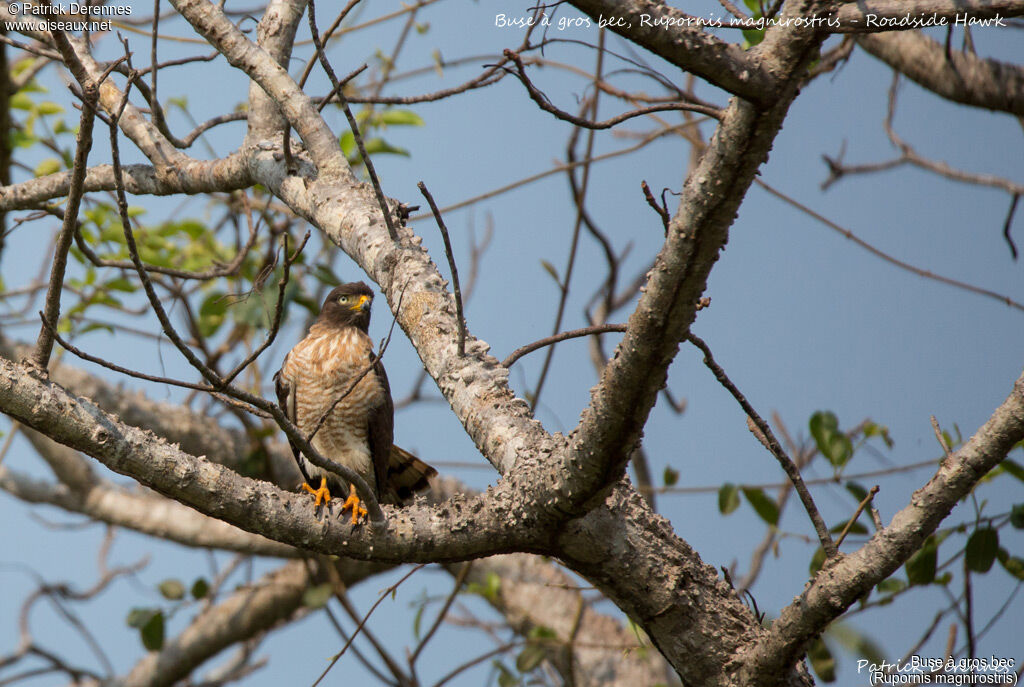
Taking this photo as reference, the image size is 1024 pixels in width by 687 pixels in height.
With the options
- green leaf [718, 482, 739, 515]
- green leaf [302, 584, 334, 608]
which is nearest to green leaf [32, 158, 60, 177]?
green leaf [302, 584, 334, 608]

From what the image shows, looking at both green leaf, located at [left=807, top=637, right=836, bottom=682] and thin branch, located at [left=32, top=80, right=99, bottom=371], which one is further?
green leaf, located at [left=807, top=637, right=836, bottom=682]

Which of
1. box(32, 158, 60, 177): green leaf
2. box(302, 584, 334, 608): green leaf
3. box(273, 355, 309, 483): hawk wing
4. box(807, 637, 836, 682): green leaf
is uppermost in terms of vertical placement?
box(32, 158, 60, 177): green leaf

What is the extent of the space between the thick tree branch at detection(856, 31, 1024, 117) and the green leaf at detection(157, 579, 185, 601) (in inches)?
189

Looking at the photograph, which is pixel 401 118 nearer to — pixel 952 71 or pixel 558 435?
pixel 952 71

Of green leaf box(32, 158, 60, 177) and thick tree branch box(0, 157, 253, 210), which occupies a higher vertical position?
green leaf box(32, 158, 60, 177)

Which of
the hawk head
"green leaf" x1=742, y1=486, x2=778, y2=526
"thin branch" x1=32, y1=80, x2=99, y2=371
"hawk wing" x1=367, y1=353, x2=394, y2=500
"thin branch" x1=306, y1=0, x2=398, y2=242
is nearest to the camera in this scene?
"thin branch" x1=32, y1=80, x2=99, y2=371

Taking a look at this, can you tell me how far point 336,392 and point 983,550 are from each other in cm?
284

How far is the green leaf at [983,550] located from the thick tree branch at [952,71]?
5.90ft

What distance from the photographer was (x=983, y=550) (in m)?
3.31

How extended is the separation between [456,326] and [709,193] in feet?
4.28

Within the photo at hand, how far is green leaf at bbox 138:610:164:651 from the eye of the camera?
5.45m

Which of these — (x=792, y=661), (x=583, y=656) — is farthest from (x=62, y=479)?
(x=792, y=661)

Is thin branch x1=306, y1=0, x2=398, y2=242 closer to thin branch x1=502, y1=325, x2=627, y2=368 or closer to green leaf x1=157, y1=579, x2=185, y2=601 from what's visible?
thin branch x1=502, y1=325, x2=627, y2=368

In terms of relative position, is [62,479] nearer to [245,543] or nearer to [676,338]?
[245,543]
